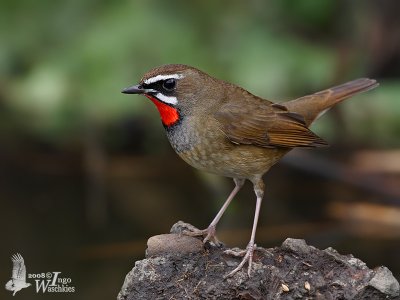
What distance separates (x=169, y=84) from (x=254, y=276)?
135 cm

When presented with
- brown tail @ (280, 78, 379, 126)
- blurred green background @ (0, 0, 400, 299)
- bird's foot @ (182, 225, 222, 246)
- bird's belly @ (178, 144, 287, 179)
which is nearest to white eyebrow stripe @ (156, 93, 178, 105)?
bird's belly @ (178, 144, 287, 179)

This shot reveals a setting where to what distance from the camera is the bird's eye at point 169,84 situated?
17.7 feet

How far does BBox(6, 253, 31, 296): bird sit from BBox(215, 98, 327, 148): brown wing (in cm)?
203

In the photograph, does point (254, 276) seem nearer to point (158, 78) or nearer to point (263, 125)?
point (158, 78)

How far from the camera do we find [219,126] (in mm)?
5594

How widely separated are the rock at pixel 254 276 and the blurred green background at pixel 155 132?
2952 millimetres

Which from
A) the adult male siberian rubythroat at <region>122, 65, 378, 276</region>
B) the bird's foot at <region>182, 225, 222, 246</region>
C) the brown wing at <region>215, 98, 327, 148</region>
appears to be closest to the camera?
the bird's foot at <region>182, 225, 222, 246</region>

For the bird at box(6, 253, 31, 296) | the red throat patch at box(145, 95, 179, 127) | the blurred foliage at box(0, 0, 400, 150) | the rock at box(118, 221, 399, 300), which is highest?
the blurred foliage at box(0, 0, 400, 150)

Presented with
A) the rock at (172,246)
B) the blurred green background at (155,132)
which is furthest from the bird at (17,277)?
the rock at (172,246)

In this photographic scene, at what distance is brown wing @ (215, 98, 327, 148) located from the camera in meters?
5.66

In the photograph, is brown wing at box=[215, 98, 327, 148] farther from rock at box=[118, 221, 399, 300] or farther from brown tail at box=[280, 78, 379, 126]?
rock at box=[118, 221, 399, 300]

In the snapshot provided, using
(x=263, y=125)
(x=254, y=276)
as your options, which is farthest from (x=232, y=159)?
(x=254, y=276)

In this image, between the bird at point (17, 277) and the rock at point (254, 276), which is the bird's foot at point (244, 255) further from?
the bird at point (17, 277)

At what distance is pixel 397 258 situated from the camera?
7.70m
